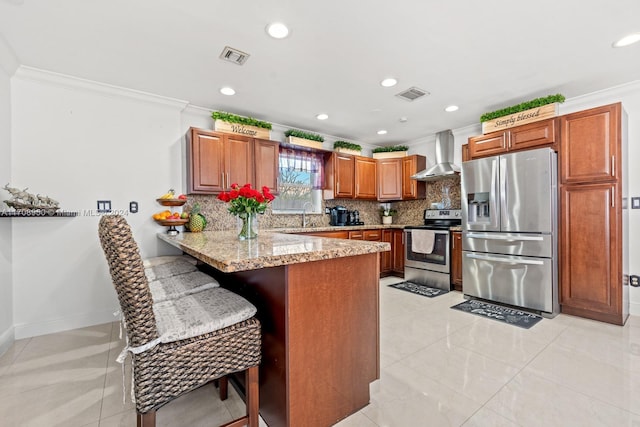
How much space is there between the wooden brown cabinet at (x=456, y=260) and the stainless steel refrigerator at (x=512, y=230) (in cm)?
27

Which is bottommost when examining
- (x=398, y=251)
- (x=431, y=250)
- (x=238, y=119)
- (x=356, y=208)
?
(x=398, y=251)

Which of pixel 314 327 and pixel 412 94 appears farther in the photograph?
pixel 412 94

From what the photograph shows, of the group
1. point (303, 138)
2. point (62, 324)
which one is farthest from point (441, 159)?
point (62, 324)

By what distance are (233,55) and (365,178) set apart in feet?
10.0

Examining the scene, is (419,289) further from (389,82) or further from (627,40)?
(627,40)

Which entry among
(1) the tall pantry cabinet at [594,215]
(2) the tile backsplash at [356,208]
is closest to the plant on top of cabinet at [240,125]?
(2) the tile backsplash at [356,208]

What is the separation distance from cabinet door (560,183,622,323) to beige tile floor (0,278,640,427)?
252 millimetres

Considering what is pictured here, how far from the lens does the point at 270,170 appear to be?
3828 millimetres

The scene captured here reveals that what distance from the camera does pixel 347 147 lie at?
4.83 m

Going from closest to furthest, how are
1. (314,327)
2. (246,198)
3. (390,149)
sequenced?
(314,327) < (246,198) < (390,149)

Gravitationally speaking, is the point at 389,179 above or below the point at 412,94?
below

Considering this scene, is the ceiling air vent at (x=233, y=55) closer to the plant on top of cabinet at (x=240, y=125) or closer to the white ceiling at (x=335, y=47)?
the white ceiling at (x=335, y=47)

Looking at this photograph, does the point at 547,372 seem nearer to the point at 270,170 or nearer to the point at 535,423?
the point at 535,423

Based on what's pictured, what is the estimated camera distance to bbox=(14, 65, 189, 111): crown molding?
2.58 meters
